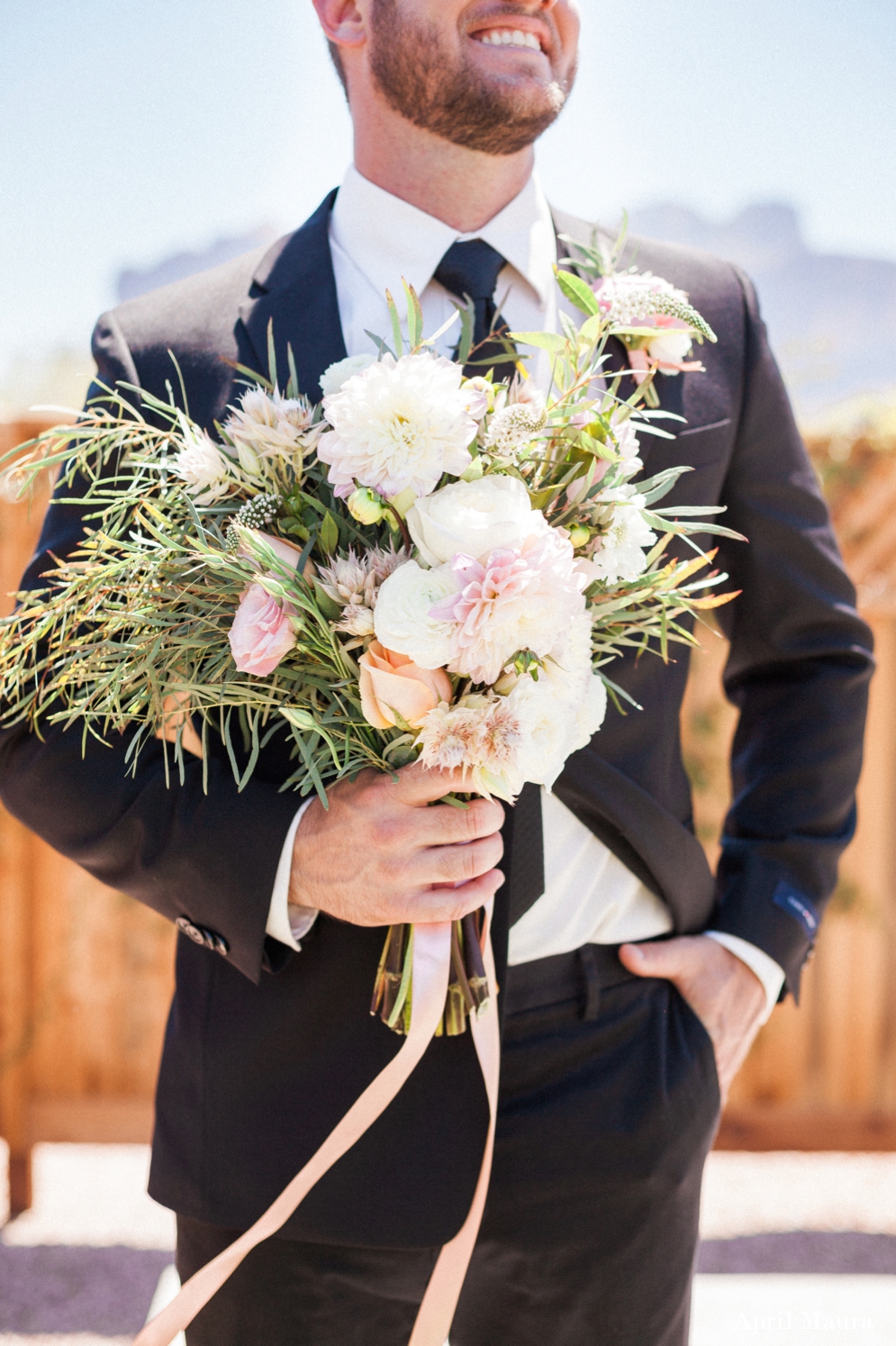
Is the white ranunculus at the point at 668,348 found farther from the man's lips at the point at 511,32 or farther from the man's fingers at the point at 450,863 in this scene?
the man's fingers at the point at 450,863

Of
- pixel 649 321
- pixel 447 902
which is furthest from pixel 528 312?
pixel 447 902

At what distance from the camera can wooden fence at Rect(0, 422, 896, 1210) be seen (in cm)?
360

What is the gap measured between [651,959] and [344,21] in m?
1.66

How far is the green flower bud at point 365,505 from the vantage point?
1116 millimetres

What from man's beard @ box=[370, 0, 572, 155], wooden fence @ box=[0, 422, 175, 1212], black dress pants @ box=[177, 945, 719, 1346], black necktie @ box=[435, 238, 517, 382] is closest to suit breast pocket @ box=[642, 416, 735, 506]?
black necktie @ box=[435, 238, 517, 382]

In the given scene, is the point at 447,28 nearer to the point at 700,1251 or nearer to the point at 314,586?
the point at 314,586

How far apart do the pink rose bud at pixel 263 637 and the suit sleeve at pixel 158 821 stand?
1.18 ft

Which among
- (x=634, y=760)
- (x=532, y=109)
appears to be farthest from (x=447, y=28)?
(x=634, y=760)

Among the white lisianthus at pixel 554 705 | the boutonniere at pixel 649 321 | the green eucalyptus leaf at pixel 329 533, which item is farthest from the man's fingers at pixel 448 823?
the boutonniere at pixel 649 321

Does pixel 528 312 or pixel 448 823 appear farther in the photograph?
pixel 528 312

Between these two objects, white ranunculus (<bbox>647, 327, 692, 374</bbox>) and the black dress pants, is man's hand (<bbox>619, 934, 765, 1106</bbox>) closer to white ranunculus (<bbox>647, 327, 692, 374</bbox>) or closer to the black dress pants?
the black dress pants

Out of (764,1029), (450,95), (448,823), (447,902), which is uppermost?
(450,95)

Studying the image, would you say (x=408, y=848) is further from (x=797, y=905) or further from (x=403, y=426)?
(x=797, y=905)

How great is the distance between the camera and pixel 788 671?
192cm
